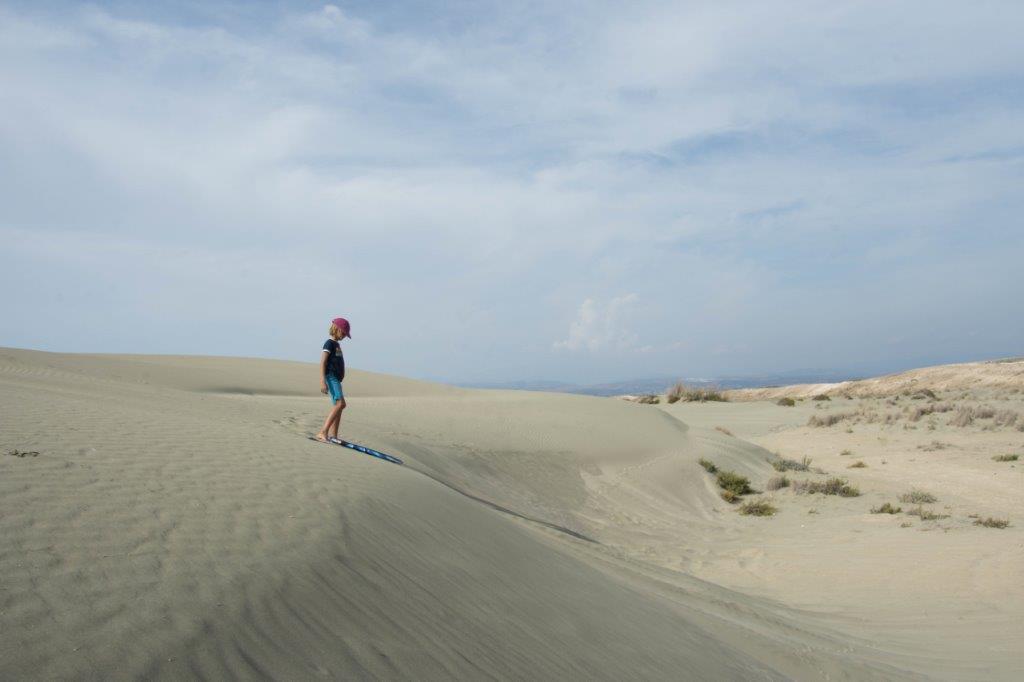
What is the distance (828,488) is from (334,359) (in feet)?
38.5

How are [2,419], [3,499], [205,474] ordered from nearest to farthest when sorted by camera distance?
1. [3,499]
2. [205,474]
3. [2,419]

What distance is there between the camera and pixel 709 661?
5082 millimetres

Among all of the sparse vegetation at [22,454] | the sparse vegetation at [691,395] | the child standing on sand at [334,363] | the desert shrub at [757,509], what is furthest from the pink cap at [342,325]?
the sparse vegetation at [691,395]

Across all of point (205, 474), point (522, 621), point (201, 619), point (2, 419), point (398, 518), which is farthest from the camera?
point (2, 419)

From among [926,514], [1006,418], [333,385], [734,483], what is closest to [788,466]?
[734,483]

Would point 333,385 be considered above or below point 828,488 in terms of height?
above

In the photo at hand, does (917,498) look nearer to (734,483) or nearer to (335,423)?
(734,483)

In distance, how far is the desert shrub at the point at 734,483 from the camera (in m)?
16.2

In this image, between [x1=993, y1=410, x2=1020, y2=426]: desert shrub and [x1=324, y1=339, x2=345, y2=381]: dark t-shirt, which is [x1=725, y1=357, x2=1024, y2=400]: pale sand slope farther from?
[x1=324, y1=339, x2=345, y2=381]: dark t-shirt

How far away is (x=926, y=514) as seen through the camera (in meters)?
12.2

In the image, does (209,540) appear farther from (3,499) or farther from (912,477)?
(912,477)

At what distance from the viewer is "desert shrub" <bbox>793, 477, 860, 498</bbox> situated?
1522 cm

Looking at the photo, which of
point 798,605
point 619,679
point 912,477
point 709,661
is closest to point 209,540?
point 619,679

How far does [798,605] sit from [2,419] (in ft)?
28.1
